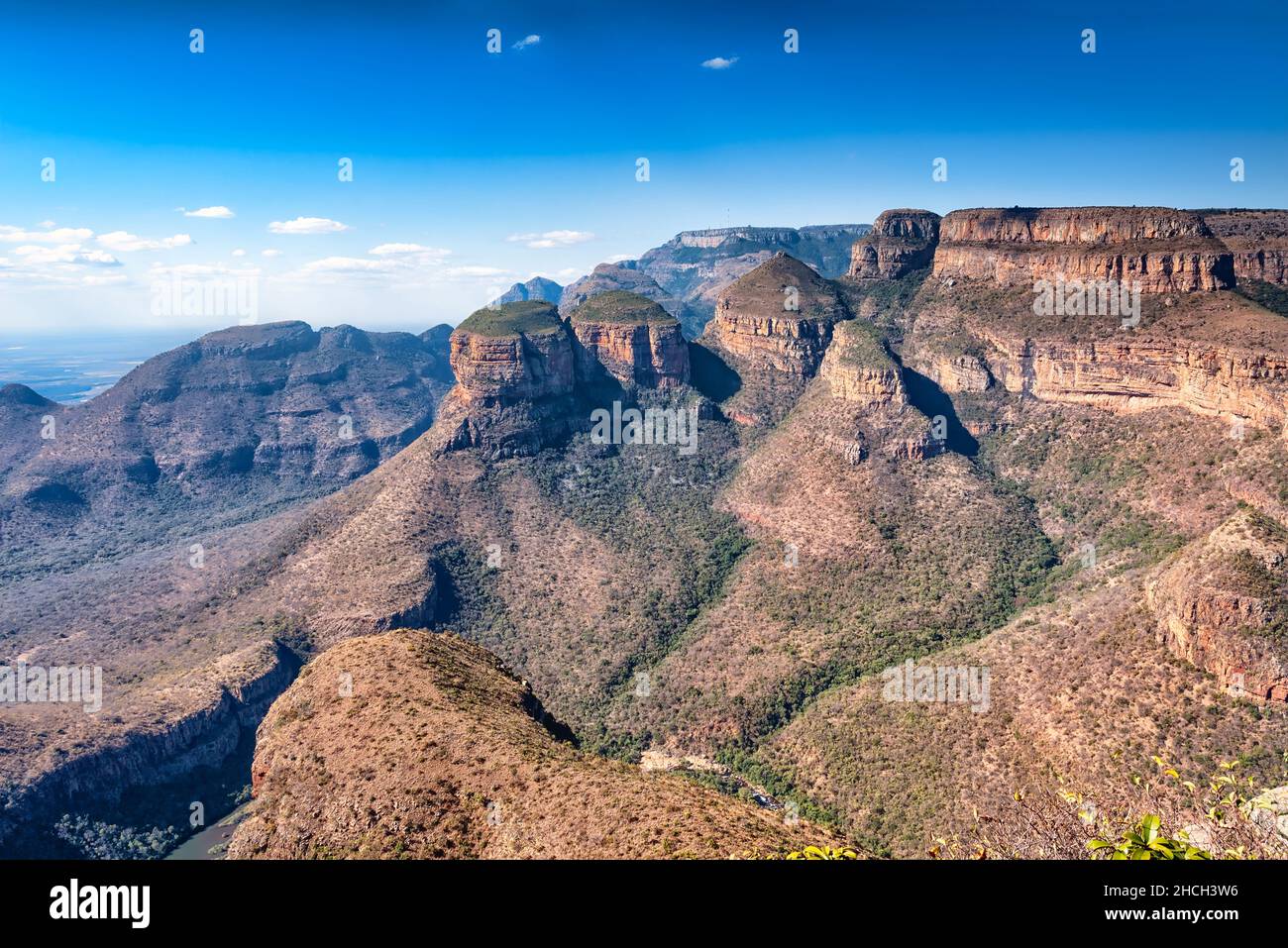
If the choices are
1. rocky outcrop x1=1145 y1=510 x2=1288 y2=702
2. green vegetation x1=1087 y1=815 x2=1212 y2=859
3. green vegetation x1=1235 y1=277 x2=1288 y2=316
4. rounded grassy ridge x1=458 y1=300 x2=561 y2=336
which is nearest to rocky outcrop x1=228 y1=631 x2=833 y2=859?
green vegetation x1=1087 y1=815 x2=1212 y2=859

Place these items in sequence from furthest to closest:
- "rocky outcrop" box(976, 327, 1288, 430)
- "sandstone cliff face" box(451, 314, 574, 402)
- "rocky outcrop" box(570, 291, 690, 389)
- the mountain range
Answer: "rocky outcrop" box(570, 291, 690, 389)
"sandstone cliff face" box(451, 314, 574, 402)
"rocky outcrop" box(976, 327, 1288, 430)
the mountain range

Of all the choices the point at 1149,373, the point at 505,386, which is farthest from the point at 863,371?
the point at 505,386

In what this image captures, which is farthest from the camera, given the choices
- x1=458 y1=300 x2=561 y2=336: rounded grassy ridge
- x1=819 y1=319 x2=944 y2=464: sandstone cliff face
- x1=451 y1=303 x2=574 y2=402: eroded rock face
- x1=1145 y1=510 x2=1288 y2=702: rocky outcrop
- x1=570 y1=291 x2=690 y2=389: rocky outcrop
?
x1=570 y1=291 x2=690 y2=389: rocky outcrop

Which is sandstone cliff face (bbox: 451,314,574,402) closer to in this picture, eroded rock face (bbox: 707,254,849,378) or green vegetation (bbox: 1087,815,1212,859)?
eroded rock face (bbox: 707,254,849,378)

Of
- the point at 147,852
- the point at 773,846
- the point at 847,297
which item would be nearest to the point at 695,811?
the point at 773,846

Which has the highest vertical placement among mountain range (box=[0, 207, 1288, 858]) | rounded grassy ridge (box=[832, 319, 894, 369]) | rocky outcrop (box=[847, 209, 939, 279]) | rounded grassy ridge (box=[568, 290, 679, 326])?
rocky outcrop (box=[847, 209, 939, 279])

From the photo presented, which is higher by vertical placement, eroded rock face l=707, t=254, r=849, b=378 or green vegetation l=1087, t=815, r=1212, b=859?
eroded rock face l=707, t=254, r=849, b=378
